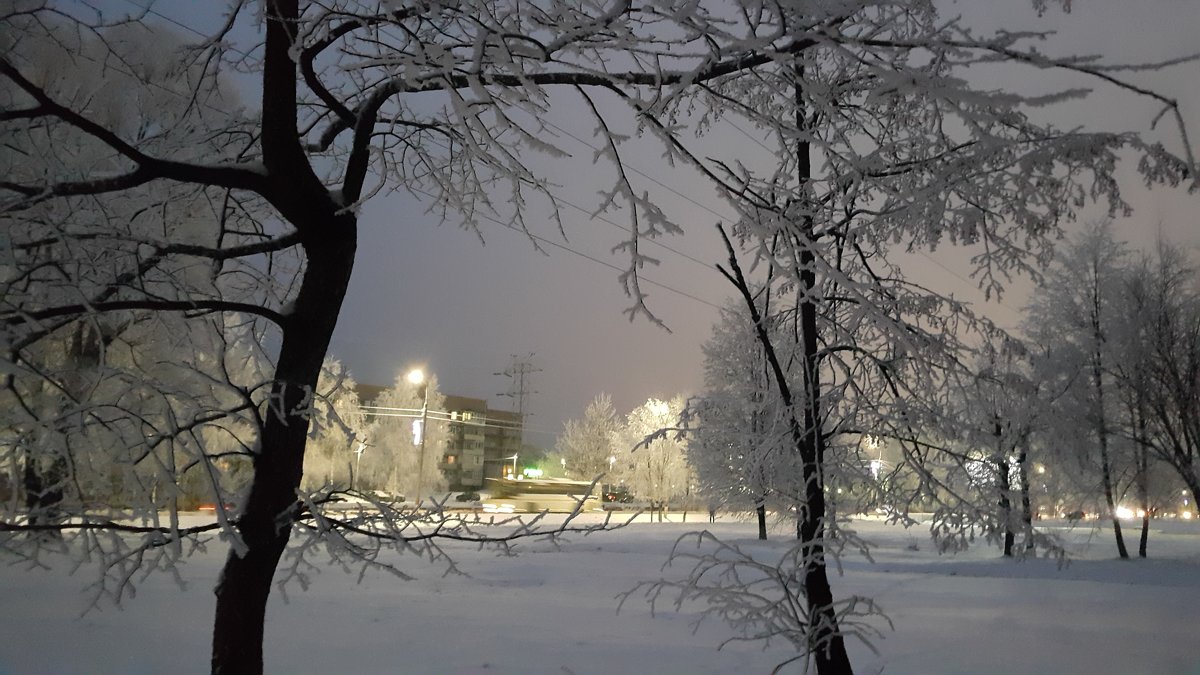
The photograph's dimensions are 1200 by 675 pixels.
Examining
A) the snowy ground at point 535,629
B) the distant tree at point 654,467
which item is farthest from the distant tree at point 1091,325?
the distant tree at point 654,467

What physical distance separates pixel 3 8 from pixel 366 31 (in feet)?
3.58

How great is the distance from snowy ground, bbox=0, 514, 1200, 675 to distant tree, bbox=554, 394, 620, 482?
2477cm

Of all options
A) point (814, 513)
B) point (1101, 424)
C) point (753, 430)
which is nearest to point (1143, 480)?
point (1101, 424)

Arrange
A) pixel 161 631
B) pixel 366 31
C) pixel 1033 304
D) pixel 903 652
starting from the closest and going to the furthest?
pixel 366 31 < pixel 161 631 < pixel 903 652 < pixel 1033 304

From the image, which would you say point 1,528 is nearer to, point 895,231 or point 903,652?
point 895,231

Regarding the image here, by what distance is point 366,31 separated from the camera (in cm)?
249

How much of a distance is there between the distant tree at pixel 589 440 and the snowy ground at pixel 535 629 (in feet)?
81.3

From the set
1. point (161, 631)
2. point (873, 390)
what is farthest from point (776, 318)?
point (161, 631)

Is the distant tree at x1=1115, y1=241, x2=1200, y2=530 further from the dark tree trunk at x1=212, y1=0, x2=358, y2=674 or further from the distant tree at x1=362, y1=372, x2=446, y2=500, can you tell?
the distant tree at x1=362, y1=372, x2=446, y2=500

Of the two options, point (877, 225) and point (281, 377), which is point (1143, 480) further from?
point (281, 377)

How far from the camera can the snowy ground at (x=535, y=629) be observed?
4969 millimetres

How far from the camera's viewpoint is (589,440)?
38250mm

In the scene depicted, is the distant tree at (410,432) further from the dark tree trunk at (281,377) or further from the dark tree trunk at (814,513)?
the dark tree trunk at (281,377)

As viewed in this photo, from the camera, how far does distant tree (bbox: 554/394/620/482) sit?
36281mm
